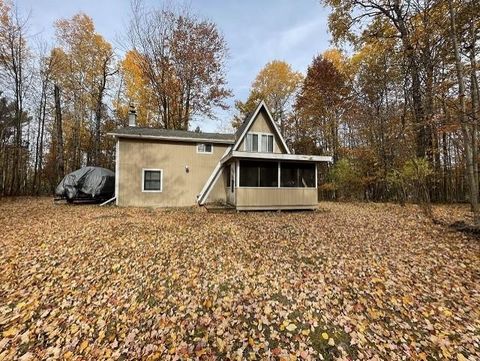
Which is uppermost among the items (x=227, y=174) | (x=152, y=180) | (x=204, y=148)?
(x=204, y=148)

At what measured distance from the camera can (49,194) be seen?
19.4 metres

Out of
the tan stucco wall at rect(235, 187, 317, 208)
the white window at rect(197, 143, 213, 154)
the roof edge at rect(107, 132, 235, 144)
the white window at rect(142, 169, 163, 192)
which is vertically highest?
the roof edge at rect(107, 132, 235, 144)

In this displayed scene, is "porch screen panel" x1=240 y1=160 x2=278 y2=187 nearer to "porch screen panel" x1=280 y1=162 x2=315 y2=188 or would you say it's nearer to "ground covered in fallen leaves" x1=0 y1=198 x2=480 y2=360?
"porch screen panel" x1=280 y1=162 x2=315 y2=188

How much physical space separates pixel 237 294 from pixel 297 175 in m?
8.86

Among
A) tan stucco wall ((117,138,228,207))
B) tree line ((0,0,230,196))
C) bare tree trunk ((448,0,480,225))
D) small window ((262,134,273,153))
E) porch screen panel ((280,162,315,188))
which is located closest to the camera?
bare tree trunk ((448,0,480,225))

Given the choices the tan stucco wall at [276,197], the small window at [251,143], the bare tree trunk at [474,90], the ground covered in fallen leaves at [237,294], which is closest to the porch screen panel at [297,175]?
the tan stucco wall at [276,197]

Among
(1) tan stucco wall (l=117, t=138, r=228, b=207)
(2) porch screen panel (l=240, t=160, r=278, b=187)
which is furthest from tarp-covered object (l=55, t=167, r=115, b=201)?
(2) porch screen panel (l=240, t=160, r=278, b=187)

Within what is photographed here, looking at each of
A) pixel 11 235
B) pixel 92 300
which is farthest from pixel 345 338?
pixel 11 235

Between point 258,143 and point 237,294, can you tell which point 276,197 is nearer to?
point 258,143

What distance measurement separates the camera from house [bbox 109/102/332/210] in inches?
451

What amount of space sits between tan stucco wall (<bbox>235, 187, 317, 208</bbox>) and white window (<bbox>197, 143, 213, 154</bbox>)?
4470mm

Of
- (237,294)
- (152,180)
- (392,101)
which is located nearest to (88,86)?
(152,180)

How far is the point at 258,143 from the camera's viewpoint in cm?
1413

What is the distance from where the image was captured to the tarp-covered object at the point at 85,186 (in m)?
13.3
